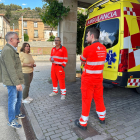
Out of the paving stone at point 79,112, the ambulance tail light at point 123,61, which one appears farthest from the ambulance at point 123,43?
the paving stone at point 79,112

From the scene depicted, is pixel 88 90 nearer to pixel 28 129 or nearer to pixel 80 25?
pixel 28 129

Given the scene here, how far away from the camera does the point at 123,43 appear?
140 inches

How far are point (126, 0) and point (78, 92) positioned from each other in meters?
3.21

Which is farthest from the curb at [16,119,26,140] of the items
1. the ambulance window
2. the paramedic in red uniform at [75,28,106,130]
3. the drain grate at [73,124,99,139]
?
the ambulance window

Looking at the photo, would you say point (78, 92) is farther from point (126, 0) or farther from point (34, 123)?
point (126, 0)

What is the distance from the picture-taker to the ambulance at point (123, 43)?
3578 millimetres

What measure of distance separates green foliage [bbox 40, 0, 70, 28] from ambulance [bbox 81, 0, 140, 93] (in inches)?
87.4

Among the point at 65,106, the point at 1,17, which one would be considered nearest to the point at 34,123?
the point at 65,106

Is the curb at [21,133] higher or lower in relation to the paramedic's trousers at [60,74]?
lower

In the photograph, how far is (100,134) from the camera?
269cm

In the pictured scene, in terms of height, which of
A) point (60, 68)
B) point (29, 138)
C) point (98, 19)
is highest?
point (98, 19)

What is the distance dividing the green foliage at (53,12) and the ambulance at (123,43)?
222 centimetres

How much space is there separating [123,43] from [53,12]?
3.36 metres

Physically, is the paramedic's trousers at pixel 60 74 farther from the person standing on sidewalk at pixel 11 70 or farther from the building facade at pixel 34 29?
the building facade at pixel 34 29
